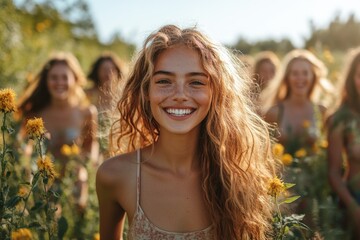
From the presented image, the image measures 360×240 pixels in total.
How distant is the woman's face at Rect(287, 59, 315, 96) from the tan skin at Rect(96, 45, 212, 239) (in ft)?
11.1

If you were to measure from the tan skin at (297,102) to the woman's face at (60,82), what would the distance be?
1.80 metres

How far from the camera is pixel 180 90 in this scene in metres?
2.49

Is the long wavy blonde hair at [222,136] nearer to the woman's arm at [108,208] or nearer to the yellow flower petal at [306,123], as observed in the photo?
the woman's arm at [108,208]

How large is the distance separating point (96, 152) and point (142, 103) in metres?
2.36

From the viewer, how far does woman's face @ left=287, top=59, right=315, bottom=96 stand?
595 centimetres

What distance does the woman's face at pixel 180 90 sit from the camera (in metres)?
2.51

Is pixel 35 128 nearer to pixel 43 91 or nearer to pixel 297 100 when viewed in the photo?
pixel 43 91

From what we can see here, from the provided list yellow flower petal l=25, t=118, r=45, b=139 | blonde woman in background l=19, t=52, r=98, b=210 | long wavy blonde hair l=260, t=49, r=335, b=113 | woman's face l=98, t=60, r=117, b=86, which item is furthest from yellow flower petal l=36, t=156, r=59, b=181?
woman's face l=98, t=60, r=117, b=86

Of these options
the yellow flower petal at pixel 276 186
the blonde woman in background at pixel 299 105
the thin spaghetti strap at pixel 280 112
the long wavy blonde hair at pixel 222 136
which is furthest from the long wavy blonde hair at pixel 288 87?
the yellow flower petal at pixel 276 186

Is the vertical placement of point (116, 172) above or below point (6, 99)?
below

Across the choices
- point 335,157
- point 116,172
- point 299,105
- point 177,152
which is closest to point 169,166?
point 177,152

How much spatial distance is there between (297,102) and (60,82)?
2184 millimetres

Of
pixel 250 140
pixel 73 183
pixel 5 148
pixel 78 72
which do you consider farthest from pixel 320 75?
pixel 5 148

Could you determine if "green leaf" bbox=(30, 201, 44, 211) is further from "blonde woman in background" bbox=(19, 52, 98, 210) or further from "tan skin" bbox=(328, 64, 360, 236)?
"blonde woman in background" bbox=(19, 52, 98, 210)
